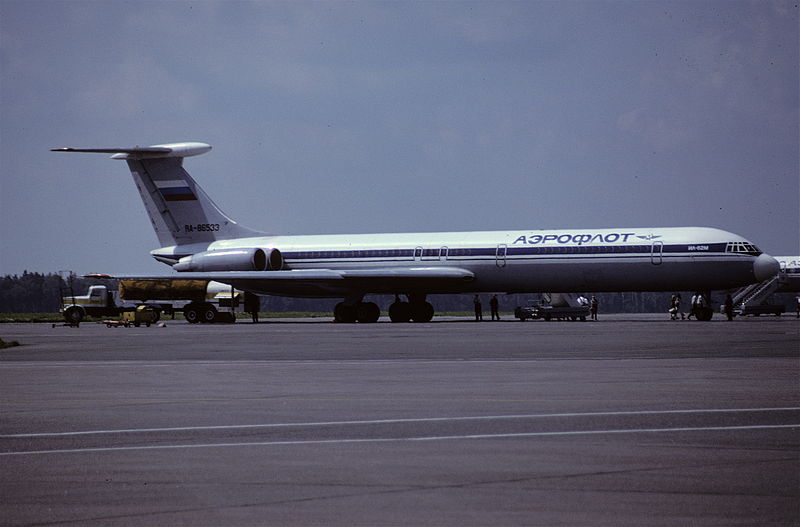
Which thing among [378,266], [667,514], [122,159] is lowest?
[667,514]

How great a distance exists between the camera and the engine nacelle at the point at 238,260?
5456 centimetres

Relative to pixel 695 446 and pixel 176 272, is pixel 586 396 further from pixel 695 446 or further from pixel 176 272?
pixel 176 272

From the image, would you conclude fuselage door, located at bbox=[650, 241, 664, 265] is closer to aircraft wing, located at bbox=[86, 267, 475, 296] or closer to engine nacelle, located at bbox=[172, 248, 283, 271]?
aircraft wing, located at bbox=[86, 267, 475, 296]

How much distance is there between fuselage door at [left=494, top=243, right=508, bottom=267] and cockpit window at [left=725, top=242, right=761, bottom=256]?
9.57 m

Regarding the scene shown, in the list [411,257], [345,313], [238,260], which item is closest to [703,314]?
[411,257]

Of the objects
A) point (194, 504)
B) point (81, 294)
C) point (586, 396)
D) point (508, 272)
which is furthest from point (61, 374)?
point (81, 294)

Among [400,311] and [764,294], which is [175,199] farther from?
[764,294]

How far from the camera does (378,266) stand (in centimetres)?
5362

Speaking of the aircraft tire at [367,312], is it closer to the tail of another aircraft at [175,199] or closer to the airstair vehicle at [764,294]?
the tail of another aircraft at [175,199]

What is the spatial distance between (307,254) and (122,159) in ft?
43.1

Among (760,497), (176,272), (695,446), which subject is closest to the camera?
(760,497)

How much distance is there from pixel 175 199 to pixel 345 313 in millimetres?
13176

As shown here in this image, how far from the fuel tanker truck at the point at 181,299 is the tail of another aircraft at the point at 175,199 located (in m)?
2.49

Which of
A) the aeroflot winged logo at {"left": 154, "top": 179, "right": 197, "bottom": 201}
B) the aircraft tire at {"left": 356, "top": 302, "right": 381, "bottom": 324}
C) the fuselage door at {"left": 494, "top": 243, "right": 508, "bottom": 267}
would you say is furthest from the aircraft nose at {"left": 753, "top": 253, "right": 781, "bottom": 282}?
the aeroflot winged logo at {"left": 154, "top": 179, "right": 197, "bottom": 201}
